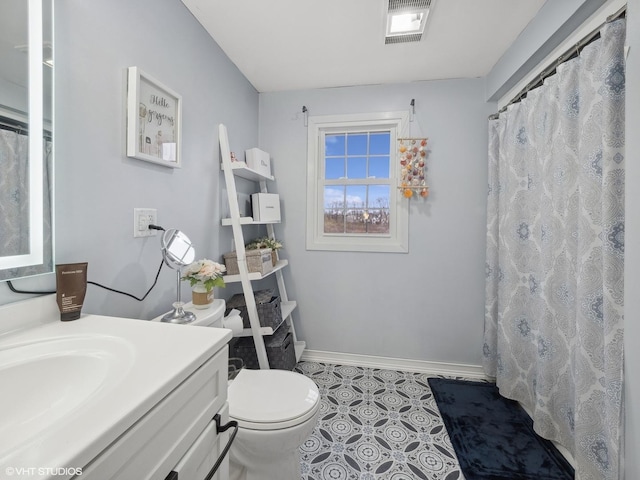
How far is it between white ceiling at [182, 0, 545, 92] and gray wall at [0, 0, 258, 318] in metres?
0.28

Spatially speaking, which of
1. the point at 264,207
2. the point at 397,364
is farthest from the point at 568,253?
the point at 264,207

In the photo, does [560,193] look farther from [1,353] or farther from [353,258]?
[1,353]

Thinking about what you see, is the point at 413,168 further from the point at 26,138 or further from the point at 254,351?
the point at 26,138

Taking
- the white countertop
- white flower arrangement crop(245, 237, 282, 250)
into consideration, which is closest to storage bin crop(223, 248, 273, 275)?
white flower arrangement crop(245, 237, 282, 250)

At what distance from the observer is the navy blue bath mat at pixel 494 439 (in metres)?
1.41

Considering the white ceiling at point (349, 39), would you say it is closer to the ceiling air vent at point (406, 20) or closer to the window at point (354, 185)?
the ceiling air vent at point (406, 20)

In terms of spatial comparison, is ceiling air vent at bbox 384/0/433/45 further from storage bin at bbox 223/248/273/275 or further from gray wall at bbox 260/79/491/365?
storage bin at bbox 223/248/273/275

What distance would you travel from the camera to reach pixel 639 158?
99cm

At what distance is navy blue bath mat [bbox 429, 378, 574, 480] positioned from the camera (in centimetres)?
141

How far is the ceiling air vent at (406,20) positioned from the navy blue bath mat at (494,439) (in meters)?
2.35

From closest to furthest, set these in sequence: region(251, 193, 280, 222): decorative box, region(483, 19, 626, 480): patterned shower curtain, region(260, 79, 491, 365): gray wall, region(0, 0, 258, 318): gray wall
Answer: region(0, 0, 258, 318): gray wall → region(483, 19, 626, 480): patterned shower curtain → region(251, 193, 280, 222): decorative box → region(260, 79, 491, 365): gray wall

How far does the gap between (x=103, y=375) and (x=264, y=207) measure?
1.61 meters

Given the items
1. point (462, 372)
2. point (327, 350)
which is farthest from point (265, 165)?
point (462, 372)

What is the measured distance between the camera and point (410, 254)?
7.74 ft
